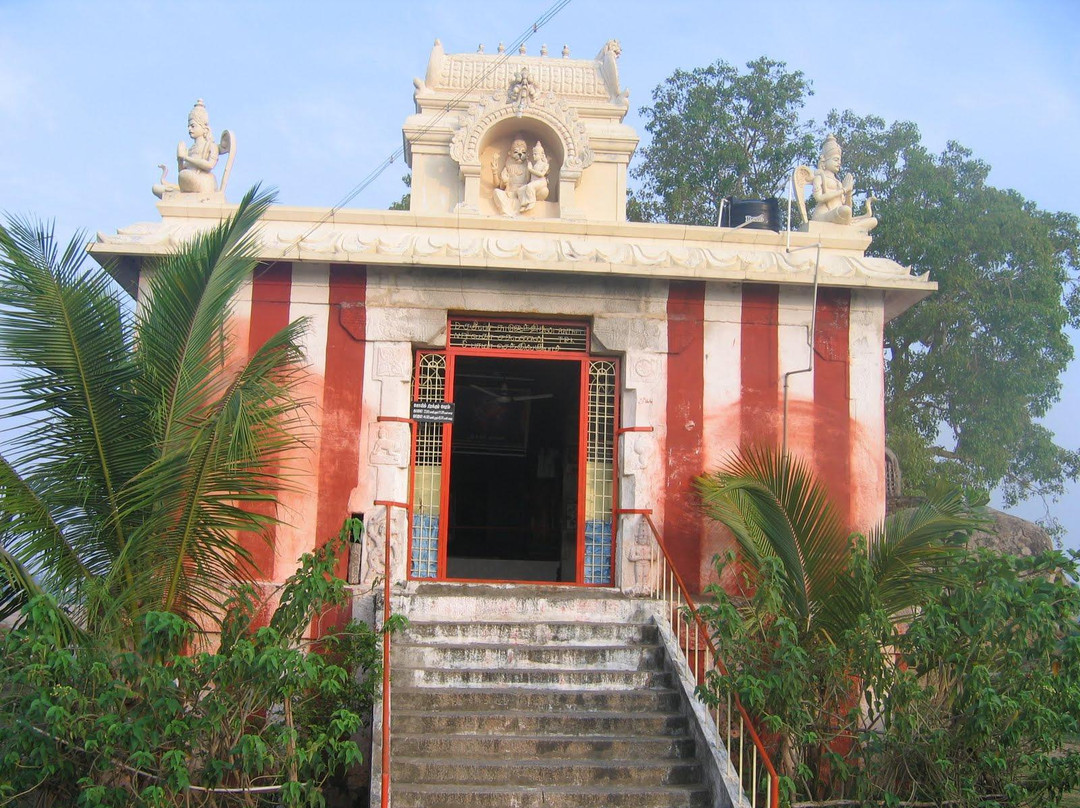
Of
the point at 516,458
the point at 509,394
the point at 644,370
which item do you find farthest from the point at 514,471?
the point at 644,370

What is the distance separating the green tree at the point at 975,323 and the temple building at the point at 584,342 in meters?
9.43

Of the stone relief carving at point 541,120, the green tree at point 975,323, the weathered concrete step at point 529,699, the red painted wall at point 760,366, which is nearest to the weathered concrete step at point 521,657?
the weathered concrete step at point 529,699

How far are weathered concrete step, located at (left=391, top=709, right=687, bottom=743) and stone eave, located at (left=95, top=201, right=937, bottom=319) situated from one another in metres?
3.77

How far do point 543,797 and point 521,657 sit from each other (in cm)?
145

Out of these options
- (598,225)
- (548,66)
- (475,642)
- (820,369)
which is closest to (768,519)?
(820,369)

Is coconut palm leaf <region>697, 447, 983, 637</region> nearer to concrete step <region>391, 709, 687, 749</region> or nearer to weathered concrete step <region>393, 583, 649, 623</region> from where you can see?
weathered concrete step <region>393, 583, 649, 623</region>

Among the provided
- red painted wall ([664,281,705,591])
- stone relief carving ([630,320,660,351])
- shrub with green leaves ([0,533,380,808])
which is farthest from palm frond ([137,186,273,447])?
red painted wall ([664,281,705,591])

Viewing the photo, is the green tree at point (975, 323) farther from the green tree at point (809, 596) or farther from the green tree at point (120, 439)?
the green tree at point (120, 439)

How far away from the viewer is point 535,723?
26.6ft

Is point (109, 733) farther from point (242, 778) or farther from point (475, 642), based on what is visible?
point (475, 642)

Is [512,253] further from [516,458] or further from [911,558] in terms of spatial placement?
[516,458]

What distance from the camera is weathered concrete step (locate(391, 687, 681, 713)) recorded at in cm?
821

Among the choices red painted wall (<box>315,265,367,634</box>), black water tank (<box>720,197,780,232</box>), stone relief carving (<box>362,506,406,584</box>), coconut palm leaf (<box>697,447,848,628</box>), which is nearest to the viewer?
coconut palm leaf (<box>697,447,848,628</box>)

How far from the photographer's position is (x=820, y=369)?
33.8 ft
